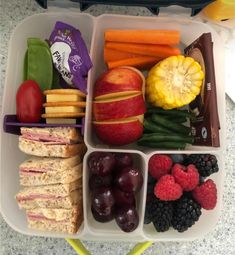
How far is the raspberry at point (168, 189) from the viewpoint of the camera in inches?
33.1

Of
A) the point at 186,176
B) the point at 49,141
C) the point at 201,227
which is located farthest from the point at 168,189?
the point at 49,141

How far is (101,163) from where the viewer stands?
2.78 feet

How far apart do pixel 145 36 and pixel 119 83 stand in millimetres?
122

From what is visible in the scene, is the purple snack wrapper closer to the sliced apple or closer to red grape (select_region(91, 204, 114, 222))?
the sliced apple

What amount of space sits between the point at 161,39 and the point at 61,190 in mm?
388

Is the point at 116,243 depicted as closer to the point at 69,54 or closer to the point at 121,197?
the point at 121,197

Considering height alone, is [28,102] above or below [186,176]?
above

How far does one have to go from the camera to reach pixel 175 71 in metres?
0.88

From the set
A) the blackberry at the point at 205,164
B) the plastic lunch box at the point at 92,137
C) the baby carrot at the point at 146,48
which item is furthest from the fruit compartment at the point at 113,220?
the baby carrot at the point at 146,48

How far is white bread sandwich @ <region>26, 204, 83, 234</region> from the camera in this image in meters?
0.86

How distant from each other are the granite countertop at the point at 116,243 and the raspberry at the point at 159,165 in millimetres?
182

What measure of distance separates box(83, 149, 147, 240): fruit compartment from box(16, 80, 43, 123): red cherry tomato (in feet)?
0.47

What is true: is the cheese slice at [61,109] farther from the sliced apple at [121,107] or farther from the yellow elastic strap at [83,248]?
the yellow elastic strap at [83,248]

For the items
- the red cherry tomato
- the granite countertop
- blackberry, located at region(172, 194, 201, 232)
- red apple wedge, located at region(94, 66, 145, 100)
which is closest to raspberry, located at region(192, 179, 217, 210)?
blackberry, located at region(172, 194, 201, 232)
